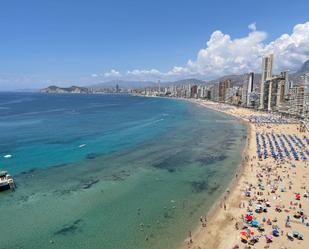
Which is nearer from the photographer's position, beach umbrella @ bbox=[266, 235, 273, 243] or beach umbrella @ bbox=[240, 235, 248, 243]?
beach umbrella @ bbox=[240, 235, 248, 243]

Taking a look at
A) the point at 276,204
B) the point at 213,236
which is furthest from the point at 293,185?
the point at 213,236

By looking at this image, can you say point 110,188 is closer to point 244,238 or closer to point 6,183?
point 6,183

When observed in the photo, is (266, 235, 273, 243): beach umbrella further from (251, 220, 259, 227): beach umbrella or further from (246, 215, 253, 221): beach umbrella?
(246, 215, 253, 221): beach umbrella

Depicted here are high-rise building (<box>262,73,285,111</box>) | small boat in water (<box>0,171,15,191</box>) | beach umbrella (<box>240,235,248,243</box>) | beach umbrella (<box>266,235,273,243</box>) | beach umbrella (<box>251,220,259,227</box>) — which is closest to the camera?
beach umbrella (<box>240,235,248,243</box>)

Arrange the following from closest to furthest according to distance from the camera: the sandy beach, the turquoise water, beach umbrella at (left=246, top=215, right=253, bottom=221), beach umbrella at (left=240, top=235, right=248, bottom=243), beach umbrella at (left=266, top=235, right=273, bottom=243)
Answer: beach umbrella at (left=240, top=235, right=248, bottom=243) < beach umbrella at (left=266, top=235, right=273, bottom=243) < the sandy beach < the turquoise water < beach umbrella at (left=246, top=215, right=253, bottom=221)

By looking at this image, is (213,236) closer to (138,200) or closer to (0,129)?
(138,200)

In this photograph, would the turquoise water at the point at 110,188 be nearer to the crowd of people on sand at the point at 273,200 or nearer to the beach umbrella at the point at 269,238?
the crowd of people on sand at the point at 273,200

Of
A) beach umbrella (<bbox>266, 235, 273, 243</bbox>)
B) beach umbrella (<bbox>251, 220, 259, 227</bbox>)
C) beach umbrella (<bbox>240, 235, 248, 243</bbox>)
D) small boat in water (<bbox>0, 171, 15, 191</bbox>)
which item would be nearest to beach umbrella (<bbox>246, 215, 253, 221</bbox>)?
beach umbrella (<bbox>251, 220, 259, 227</bbox>)
